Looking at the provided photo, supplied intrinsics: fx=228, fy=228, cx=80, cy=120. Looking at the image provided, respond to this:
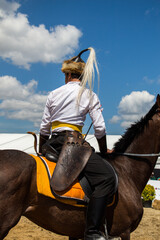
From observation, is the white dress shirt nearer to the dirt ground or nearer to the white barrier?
the dirt ground

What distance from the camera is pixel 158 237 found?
7070 mm

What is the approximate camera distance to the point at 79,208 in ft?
9.95

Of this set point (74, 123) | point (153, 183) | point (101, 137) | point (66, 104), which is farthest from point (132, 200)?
point (153, 183)

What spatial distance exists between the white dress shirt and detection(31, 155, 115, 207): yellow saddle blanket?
54 centimetres

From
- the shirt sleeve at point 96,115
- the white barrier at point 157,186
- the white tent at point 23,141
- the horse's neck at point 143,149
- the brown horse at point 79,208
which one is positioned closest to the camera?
the brown horse at point 79,208

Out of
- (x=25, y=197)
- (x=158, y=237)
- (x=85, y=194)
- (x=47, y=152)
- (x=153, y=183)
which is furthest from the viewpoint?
(x=153, y=183)

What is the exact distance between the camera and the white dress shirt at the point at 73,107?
3160 millimetres

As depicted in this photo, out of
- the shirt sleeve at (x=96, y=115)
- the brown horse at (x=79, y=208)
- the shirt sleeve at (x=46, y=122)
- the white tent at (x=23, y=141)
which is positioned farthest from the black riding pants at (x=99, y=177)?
the white tent at (x=23, y=141)

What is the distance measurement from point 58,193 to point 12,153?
0.77 m

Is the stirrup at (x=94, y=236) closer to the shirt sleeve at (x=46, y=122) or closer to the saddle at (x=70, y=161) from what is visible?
the saddle at (x=70, y=161)

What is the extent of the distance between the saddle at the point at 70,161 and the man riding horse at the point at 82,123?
0.01 m

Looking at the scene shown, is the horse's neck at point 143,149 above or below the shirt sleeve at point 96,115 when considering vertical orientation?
below

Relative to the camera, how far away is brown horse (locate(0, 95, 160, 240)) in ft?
8.84

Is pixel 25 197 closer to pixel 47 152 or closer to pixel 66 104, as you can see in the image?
pixel 47 152
